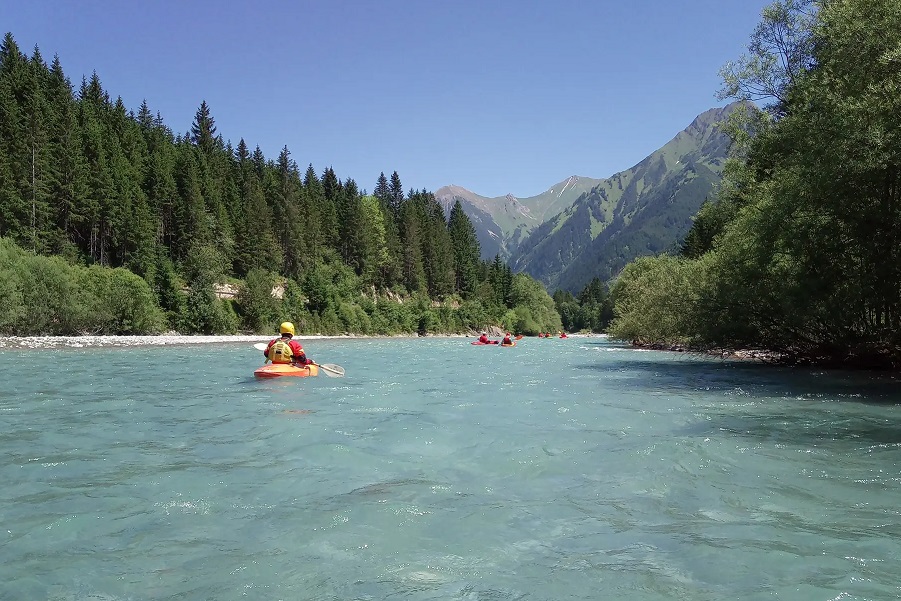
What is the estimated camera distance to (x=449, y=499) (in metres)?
7.32

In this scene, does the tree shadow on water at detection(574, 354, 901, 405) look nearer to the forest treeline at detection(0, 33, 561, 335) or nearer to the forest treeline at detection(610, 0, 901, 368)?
the forest treeline at detection(610, 0, 901, 368)

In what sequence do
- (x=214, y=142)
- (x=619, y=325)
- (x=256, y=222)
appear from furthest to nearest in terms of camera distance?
(x=214, y=142)
(x=256, y=222)
(x=619, y=325)

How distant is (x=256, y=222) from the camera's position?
78.1 m

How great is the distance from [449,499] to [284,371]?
13848 mm

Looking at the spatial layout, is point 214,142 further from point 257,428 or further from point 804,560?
point 804,560

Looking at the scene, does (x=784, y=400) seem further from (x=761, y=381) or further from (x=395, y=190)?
(x=395, y=190)

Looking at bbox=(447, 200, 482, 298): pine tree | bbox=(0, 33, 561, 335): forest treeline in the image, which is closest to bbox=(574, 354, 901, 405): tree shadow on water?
bbox=(0, 33, 561, 335): forest treeline

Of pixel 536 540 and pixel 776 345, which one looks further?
pixel 776 345

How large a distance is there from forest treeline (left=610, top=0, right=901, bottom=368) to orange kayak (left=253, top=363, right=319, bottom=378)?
1670 centimetres

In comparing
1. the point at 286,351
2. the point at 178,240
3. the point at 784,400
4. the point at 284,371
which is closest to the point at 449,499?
the point at 784,400

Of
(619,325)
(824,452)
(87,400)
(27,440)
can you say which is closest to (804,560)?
(824,452)

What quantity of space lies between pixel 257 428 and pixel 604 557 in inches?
329

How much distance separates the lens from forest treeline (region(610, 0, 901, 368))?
16125 mm

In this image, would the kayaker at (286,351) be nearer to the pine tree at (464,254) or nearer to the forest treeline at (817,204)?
the forest treeline at (817,204)
